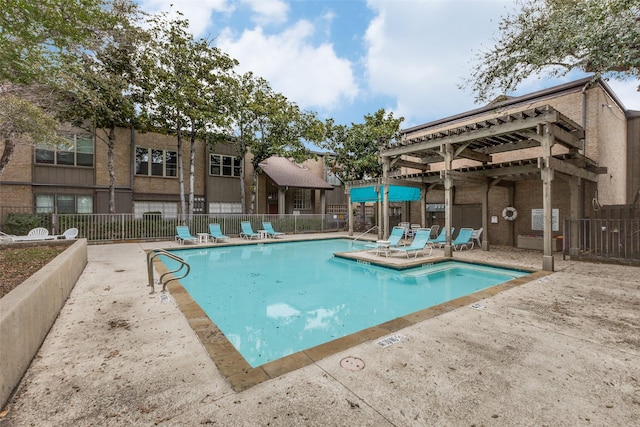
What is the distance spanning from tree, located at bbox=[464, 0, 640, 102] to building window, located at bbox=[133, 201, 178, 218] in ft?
60.4

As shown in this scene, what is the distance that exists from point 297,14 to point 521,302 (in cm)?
1409

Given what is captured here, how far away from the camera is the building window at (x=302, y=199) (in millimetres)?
24453

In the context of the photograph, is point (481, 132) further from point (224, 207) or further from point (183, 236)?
point (224, 207)

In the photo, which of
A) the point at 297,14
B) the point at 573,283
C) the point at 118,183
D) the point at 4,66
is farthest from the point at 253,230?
the point at 573,283

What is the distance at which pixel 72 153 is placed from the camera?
639 inches

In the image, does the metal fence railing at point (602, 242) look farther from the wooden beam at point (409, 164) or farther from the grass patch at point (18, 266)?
the grass patch at point (18, 266)

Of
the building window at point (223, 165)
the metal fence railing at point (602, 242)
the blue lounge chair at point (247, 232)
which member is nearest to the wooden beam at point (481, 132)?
the metal fence railing at point (602, 242)

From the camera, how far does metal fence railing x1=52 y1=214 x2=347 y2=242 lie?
13578mm

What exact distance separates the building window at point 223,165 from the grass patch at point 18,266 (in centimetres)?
1347

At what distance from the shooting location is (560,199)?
40.6 feet

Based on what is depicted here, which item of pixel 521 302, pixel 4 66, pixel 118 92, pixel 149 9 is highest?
pixel 149 9

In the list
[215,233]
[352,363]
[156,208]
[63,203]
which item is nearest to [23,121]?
[215,233]

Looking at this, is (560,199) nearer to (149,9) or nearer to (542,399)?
A: (542,399)

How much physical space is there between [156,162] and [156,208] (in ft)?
10.0
